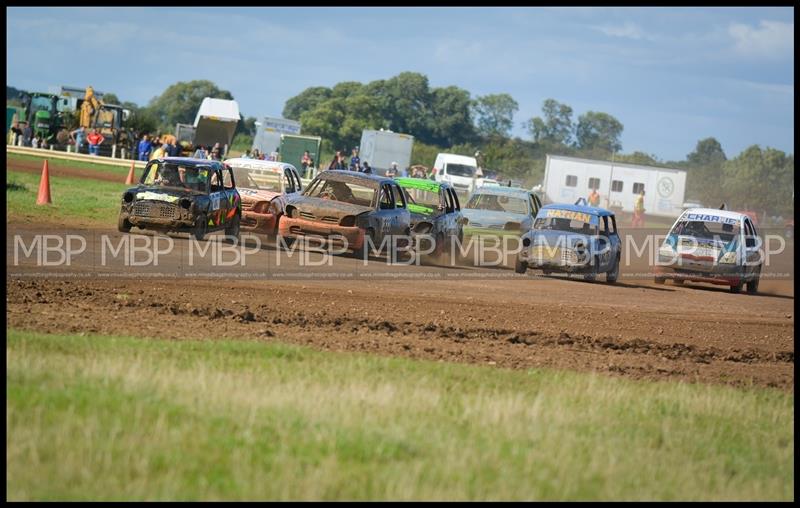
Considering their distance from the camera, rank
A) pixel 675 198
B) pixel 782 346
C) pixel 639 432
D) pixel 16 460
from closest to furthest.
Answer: pixel 16 460
pixel 639 432
pixel 782 346
pixel 675 198

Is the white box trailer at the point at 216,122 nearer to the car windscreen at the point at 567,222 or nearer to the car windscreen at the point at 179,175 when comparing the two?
the car windscreen at the point at 179,175

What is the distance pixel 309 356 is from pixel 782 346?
734 cm

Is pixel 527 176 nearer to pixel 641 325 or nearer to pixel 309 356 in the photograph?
pixel 641 325

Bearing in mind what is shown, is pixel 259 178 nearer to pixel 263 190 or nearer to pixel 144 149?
pixel 263 190

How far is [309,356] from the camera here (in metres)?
9.80

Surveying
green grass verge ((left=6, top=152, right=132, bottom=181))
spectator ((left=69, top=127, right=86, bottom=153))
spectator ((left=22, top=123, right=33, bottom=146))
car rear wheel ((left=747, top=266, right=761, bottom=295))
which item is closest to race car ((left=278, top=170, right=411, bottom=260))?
car rear wheel ((left=747, top=266, right=761, bottom=295))

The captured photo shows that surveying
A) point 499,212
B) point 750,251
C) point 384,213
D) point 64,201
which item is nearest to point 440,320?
point 384,213

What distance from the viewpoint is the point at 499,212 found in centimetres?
2470

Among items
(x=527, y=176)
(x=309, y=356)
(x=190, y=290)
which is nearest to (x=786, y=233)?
(x=527, y=176)

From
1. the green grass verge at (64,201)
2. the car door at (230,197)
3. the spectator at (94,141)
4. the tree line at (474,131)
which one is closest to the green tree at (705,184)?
the tree line at (474,131)

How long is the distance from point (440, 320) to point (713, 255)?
9.24 m

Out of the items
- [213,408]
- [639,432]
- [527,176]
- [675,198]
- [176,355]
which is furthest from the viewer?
[527,176]

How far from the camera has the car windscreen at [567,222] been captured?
20.4 metres

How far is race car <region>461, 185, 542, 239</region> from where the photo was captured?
2434cm
